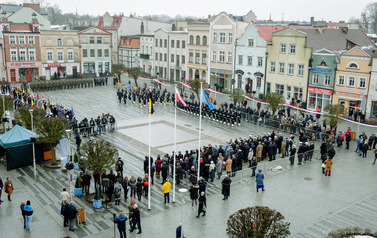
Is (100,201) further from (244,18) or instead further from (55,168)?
(244,18)

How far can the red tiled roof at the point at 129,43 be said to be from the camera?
236 ft

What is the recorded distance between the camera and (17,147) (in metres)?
22.8

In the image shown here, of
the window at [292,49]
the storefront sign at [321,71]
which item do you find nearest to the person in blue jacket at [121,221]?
the storefront sign at [321,71]

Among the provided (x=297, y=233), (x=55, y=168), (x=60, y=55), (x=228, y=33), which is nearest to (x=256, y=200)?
(x=297, y=233)

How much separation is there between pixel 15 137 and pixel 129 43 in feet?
174

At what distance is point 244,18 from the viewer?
7138 cm

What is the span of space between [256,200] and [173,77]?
154 ft

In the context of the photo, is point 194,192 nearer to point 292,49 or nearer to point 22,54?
point 292,49

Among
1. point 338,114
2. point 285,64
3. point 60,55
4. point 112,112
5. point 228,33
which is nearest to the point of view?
point 338,114

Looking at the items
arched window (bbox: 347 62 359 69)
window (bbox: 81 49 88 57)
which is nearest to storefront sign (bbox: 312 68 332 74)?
arched window (bbox: 347 62 359 69)

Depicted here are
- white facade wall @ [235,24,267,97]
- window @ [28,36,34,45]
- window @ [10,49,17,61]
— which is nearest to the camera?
white facade wall @ [235,24,267,97]

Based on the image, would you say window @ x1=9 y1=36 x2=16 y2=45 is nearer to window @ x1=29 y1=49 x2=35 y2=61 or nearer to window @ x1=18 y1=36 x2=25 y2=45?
window @ x1=18 y1=36 x2=25 y2=45

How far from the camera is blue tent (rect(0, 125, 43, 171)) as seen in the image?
73.9 ft

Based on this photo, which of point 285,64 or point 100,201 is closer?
point 100,201
